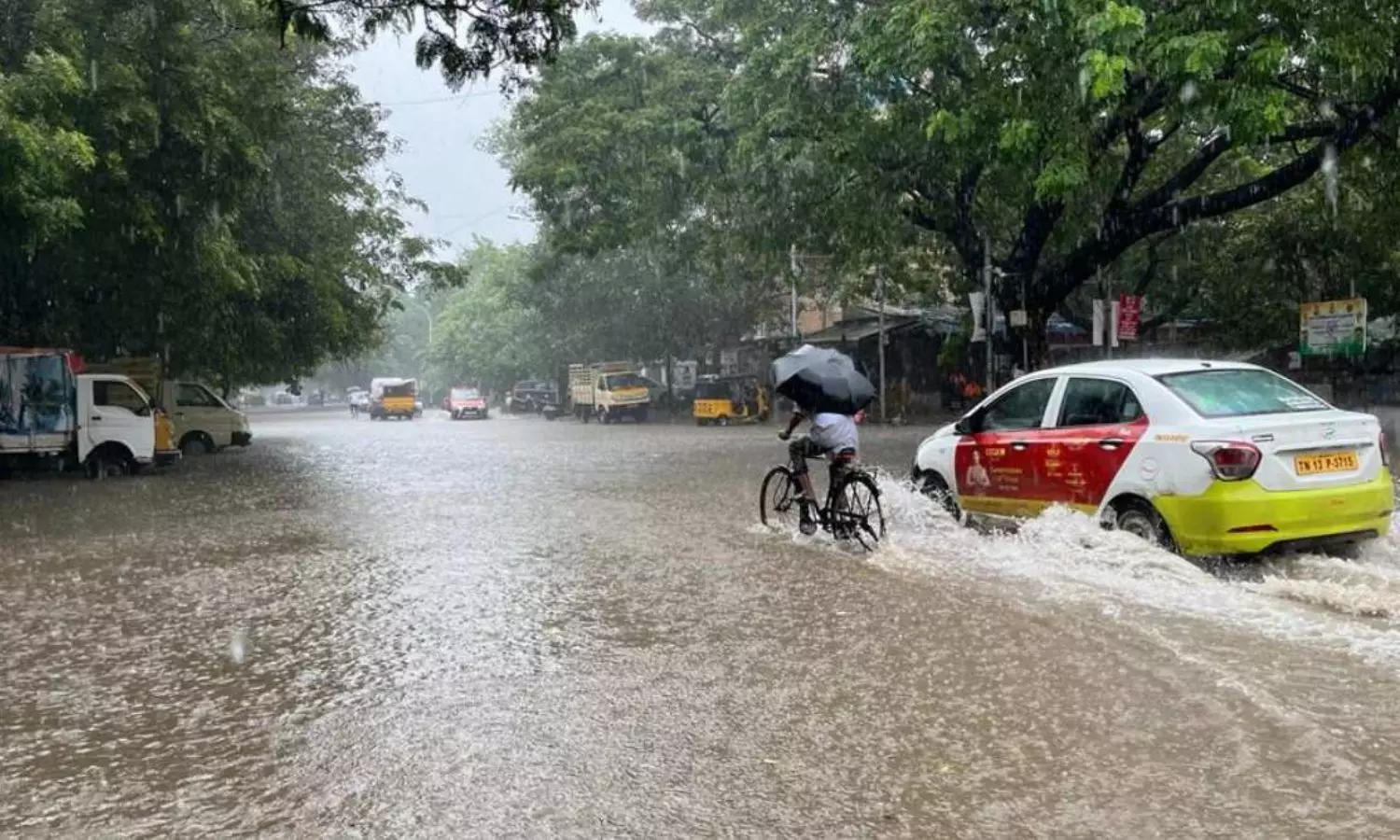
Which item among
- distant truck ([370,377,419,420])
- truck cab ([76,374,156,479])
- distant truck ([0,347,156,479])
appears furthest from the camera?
distant truck ([370,377,419,420])

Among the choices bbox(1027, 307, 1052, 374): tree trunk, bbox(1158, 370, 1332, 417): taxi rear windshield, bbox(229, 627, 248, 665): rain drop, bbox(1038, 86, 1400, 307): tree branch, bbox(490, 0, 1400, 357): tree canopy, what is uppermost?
bbox(490, 0, 1400, 357): tree canopy

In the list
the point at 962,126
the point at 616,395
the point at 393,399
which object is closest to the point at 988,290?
the point at 962,126

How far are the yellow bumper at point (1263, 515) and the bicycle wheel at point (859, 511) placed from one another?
7.67 feet

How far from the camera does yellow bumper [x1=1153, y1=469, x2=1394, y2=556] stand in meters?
7.00

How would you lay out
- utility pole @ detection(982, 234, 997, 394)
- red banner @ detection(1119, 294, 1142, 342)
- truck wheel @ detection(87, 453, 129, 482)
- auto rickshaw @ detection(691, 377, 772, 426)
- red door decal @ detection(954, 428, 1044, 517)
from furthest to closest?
auto rickshaw @ detection(691, 377, 772, 426), red banner @ detection(1119, 294, 1142, 342), utility pole @ detection(982, 234, 997, 394), truck wheel @ detection(87, 453, 129, 482), red door decal @ detection(954, 428, 1044, 517)

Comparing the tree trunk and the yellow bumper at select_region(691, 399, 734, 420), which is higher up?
the tree trunk

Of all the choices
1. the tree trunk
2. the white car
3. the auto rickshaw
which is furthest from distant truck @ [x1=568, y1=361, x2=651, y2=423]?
the white car

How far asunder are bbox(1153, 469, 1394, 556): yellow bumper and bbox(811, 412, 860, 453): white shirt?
8.71ft

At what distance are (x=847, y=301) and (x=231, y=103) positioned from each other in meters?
19.2

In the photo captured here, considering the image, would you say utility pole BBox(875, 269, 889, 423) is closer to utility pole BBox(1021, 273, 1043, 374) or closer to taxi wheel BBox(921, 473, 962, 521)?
utility pole BBox(1021, 273, 1043, 374)

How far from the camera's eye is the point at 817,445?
9516 millimetres

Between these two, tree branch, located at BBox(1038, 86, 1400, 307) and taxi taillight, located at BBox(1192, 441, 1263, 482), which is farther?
tree branch, located at BBox(1038, 86, 1400, 307)

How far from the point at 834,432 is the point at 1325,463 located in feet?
11.5

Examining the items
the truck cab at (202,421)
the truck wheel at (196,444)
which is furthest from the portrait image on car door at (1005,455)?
the truck wheel at (196,444)
